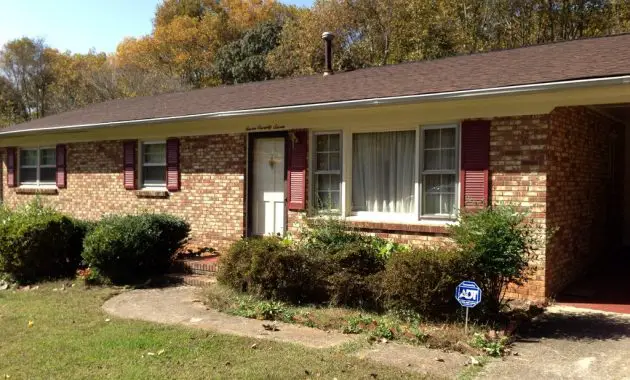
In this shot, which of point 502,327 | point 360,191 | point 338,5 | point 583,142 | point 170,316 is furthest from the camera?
point 338,5

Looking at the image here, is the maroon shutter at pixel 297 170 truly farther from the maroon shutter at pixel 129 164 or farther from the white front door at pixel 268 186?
the maroon shutter at pixel 129 164

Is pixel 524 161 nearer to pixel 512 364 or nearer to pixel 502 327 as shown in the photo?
pixel 502 327

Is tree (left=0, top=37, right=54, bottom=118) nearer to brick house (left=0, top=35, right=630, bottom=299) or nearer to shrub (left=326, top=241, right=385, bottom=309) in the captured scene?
brick house (left=0, top=35, right=630, bottom=299)

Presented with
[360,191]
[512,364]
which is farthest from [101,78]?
[512,364]

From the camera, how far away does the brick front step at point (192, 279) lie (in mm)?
8500

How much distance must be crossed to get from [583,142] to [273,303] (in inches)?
214

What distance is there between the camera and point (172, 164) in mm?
11367

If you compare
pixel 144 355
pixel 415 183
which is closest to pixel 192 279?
pixel 144 355

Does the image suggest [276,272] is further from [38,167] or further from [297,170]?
[38,167]

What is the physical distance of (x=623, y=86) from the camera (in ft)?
20.1

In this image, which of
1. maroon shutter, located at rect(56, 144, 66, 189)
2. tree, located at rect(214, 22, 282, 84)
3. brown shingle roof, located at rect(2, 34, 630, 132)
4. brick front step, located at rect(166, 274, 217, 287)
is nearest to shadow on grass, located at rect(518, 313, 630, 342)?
brown shingle roof, located at rect(2, 34, 630, 132)

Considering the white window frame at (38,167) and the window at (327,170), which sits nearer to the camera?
the window at (327,170)

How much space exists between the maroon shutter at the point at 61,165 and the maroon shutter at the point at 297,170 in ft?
23.1

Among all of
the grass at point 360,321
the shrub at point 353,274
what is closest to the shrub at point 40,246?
the grass at point 360,321
